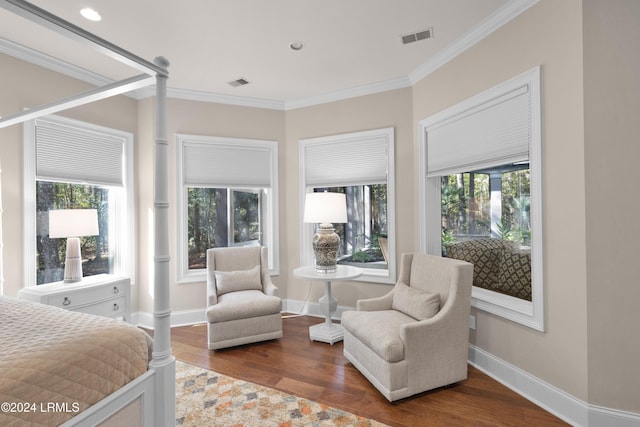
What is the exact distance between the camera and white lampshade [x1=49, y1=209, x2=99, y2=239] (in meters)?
2.74

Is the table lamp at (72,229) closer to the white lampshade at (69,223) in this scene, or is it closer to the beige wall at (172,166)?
the white lampshade at (69,223)

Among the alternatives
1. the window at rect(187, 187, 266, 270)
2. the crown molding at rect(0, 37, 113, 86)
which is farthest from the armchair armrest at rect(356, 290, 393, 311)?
the crown molding at rect(0, 37, 113, 86)

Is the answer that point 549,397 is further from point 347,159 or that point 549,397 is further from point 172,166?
point 172,166

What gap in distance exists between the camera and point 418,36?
2713 millimetres

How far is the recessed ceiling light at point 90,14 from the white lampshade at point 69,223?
1.53 m

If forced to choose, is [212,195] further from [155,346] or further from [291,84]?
[155,346]

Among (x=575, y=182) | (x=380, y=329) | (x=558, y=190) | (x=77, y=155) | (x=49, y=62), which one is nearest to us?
(x=575, y=182)

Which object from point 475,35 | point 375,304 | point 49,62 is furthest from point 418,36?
point 49,62

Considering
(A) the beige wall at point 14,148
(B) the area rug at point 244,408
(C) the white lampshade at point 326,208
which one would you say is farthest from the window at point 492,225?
(A) the beige wall at point 14,148

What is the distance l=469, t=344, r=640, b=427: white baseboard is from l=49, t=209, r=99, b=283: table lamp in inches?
139

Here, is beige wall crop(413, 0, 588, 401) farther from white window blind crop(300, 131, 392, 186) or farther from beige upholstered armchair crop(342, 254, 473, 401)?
white window blind crop(300, 131, 392, 186)

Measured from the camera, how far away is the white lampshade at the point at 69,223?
2.74m

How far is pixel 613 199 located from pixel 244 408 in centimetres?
261

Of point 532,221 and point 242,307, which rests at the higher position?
point 532,221
